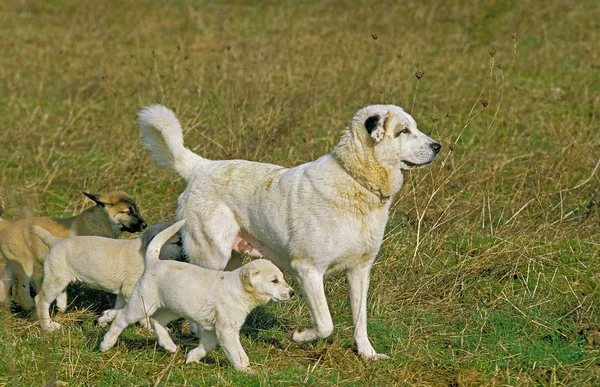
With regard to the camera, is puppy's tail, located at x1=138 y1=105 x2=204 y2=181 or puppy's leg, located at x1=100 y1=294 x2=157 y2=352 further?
puppy's tail, located at x1=138 y1=105 x2=204 y2=181

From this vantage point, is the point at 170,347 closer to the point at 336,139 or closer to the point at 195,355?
the point at 195,355

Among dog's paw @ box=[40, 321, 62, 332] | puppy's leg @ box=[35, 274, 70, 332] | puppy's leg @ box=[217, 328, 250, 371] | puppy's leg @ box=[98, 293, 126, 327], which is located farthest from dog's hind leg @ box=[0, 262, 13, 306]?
puppy's leg @ box=[217, 328, 250, 371]

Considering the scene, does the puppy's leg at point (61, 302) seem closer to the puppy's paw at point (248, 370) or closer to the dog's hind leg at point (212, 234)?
the dog's hind leg at point (212, 234)

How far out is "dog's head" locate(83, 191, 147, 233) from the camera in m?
7.91

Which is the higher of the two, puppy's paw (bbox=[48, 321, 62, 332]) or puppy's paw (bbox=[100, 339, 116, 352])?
puppy's paw (bbox=[100, 339, 116, 352])

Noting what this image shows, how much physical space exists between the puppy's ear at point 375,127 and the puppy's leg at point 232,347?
1.58 meters

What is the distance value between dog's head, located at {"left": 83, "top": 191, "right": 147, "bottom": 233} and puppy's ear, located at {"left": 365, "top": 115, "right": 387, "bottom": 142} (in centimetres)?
268

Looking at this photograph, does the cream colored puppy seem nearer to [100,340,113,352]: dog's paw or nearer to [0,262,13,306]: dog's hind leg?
[0,262,13,306]: dog's hind leg

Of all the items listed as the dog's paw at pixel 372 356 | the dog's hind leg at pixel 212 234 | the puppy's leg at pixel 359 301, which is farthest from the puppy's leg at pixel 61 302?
the dog's paw at pixel 372 356

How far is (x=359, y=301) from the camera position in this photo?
250 inches

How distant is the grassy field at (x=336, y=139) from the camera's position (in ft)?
20.2

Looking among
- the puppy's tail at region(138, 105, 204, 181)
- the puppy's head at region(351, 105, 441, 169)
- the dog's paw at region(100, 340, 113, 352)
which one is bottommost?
the dog's paw at region(100, 340, 113, 352)

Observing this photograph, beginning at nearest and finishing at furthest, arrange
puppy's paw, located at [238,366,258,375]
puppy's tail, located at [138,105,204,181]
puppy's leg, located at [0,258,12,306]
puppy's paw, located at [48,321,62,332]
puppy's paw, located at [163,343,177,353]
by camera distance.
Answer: puppy's paw, located at [238,366,258,375]
puppy's paw, located at [163,343,177,353]
puppy's paw, located at [48,321,62,332]
puppy's tail, located at [138,105,204,181]
puppy's leg, located at [0,258,12,306]

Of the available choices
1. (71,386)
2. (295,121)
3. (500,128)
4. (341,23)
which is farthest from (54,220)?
(341,23)
